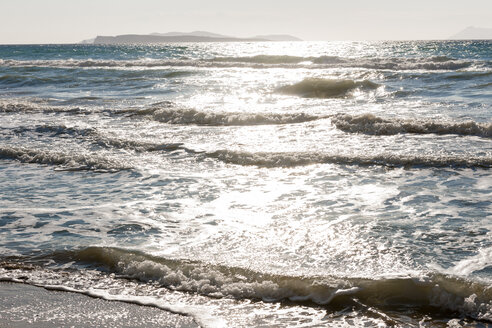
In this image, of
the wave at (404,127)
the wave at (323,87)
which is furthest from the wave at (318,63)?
the wave at (404,127)

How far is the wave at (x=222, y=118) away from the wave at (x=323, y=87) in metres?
6.47

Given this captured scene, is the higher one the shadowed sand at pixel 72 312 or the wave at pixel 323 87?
the wave at pixel 323 87

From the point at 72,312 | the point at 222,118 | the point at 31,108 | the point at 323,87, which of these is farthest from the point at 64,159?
the point at 323,87

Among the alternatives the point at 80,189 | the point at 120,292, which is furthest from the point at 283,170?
the point at 120,292

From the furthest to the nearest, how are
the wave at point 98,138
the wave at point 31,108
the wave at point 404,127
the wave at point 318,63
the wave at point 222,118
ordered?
the wave at point 318,63
the wave at point 31,108
the wave at point 222,118
the wave at point 404,127
the wave at point 98,138

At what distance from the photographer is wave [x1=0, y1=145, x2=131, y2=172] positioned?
28.5 feet

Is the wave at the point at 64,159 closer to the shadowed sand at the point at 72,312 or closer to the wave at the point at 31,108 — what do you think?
the shadowed sand at the point at 72,312

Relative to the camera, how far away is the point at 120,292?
13.9 ft

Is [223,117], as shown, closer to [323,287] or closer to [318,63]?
[323,287]

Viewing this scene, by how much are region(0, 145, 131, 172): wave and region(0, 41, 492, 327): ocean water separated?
0.12 feet

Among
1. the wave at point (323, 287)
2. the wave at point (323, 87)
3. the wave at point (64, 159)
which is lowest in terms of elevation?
the wave at point (323, 287)

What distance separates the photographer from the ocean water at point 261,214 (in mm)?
4066

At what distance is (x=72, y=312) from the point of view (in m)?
3.89

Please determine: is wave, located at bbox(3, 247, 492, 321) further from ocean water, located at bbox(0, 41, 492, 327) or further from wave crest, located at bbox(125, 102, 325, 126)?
wave crest, located at bbox(125, 102, 325, 126)
